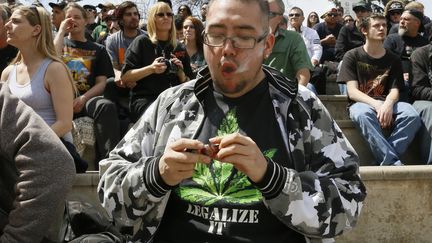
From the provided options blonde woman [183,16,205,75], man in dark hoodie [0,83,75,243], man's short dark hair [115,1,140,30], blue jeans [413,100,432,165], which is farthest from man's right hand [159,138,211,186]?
man's short dark hair [115,1,140,30]

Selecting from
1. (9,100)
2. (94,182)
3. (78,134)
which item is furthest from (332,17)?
(9,100)

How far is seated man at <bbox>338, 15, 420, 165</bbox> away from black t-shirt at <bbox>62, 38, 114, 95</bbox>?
228cm

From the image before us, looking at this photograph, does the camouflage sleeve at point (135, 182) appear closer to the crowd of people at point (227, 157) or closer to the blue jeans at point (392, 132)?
the crowd of people at point (227, 157)

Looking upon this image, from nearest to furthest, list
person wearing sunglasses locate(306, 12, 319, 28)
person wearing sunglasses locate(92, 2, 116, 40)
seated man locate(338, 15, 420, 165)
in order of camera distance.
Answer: seated man locate(338, 15, 420, 165), person wearing sunglasses locate(92, 2, 116, 40), person wearing sunglasses locate(306, 12, 319, 28)

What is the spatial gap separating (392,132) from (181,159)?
3974mm

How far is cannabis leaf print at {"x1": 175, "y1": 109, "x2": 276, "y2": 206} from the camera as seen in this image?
7.19 ft

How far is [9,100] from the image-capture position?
108 inches

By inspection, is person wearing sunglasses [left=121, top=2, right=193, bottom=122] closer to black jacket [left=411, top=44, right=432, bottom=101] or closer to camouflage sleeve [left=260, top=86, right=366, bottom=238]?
black jacket [left=411, top=44, right=432, bottom=101]

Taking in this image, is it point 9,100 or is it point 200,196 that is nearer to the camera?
point 200,196

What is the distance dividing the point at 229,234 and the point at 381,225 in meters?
2.44

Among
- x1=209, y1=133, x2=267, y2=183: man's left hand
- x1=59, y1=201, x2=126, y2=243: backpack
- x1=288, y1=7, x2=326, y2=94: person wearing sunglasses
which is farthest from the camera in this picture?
x1=288, y1=7, x2=326, y2=94: person wearing sunglasses

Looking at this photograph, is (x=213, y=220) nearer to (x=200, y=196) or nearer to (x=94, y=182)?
(x=200, y=196)

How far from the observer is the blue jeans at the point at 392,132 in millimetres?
5324

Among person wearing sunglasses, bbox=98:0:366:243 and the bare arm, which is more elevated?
person wearing sunglasses, bbox=98:0:366:243
